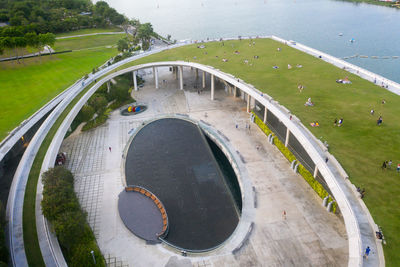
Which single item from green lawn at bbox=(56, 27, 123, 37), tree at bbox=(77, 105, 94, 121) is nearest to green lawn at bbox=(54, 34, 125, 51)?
green lawn at bbox=(56, 27, 123, 37)

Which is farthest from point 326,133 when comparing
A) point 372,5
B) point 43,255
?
point 372,5

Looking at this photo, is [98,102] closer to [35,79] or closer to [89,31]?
[35,79]

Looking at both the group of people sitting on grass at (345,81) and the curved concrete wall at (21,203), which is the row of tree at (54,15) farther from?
the group of people sitting on grass at (345,81)

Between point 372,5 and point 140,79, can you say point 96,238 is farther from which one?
point 372,5

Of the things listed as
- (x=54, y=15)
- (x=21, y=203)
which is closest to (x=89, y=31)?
(x=54, y=15)

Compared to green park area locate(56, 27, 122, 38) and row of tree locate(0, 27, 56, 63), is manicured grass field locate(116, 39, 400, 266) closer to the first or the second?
row of tree locate(0, 27, 56, 63)

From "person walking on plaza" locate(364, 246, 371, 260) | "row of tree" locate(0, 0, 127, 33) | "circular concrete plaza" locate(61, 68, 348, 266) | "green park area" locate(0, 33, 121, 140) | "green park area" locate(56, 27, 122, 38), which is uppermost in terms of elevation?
"row of tree" locate(0, 0, 127, 33)
